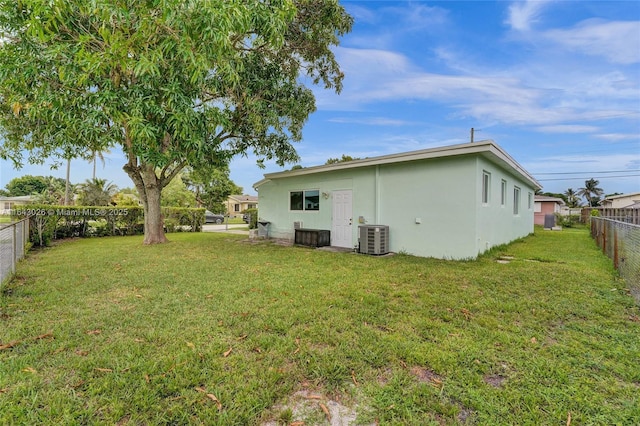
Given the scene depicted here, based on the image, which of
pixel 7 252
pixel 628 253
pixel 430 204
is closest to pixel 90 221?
pixel 7 252

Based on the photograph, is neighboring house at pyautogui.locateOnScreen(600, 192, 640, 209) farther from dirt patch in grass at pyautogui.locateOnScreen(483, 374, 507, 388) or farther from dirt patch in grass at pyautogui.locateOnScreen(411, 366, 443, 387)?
dirt patch in grass at pyautogui.locateOnScreen(411, 366, 443, 387)

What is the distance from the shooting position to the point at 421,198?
7656mm

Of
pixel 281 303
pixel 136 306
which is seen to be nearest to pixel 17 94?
pixel 136 306

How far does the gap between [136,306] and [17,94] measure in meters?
6.19

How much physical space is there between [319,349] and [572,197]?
65931 millimetres

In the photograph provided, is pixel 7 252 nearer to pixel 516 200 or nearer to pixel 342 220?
pixel 342 220

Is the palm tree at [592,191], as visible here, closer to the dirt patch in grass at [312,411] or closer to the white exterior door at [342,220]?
the white exterior door at [342,220]

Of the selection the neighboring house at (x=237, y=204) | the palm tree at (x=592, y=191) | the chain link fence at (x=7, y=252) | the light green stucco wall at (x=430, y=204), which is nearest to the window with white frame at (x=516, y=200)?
the light green stucco wall at (x=430, y=204)

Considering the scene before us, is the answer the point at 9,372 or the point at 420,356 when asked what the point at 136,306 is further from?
the point at 420,356

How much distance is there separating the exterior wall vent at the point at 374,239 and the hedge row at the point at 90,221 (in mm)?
10810

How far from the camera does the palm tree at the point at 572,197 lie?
48.3 meters

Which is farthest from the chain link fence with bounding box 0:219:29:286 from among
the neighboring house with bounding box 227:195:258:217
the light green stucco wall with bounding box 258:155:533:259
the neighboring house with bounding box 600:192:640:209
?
the neighboring house with bounding box 600:192:640:209

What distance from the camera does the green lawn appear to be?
188cm

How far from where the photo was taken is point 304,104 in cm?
968
